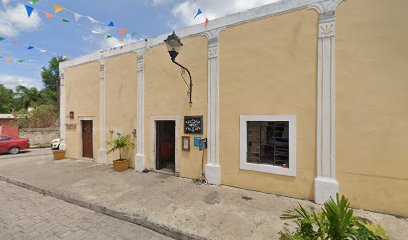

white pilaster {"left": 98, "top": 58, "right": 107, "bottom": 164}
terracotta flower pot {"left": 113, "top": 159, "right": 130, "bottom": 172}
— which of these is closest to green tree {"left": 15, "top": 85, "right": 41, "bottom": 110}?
white pilaster {"left": 98, "top": 58, "right": 107, "bottom": 164}

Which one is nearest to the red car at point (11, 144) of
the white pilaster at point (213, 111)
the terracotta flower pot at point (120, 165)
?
the terracotta flower pot at point (120, 165)

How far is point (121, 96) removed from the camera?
8852 mm

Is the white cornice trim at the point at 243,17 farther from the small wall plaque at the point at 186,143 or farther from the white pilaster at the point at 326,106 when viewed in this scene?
the small wall plaque at the point at 186,143

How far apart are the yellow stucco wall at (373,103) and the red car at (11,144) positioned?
18060 millimetres

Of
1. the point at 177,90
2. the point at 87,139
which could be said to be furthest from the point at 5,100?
the point at 177,90

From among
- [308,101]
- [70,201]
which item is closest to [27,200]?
[70,201]

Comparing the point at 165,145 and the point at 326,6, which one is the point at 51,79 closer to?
the point at 165,145

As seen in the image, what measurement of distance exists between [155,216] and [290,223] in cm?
275

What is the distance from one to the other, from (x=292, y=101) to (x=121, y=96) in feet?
22.1

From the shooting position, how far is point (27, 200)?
5.67 meters

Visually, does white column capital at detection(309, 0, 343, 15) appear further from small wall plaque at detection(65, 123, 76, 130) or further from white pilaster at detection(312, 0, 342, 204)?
small wall plaque at detection(65, 123, 76, 130)

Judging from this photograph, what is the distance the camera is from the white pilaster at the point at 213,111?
6.48m

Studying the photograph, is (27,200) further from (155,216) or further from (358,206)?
(358,206)

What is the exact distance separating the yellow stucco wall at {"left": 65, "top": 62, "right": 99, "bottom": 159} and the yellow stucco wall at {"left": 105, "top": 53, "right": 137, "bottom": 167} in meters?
0.84
